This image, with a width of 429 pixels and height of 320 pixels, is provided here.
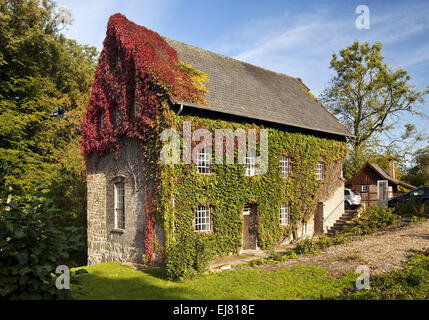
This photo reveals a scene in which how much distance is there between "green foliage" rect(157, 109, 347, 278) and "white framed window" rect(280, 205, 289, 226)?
0.29 metres

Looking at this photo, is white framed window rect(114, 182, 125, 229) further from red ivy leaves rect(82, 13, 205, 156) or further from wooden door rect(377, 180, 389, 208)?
wooden door rect(377, 180, 389, 208)

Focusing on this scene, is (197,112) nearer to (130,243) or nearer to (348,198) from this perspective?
(130,243)

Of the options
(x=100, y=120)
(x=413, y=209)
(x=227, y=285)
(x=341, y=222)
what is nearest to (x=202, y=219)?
(x=227, y=285)

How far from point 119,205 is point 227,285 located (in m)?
8.18

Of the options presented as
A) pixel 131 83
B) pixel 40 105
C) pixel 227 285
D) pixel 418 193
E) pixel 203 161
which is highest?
pixel 40 105

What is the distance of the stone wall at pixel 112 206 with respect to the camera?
46.1 feet

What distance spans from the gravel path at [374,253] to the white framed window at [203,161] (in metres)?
4.86

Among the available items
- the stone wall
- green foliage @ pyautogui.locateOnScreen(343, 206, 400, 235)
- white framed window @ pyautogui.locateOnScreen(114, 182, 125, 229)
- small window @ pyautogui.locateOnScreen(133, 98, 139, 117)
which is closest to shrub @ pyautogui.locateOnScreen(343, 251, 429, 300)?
green foliage @ pyautogui.locateOnScreen(343, 206, 400, 235)

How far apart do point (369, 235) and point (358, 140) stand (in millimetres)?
22669

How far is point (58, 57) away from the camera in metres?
28.1

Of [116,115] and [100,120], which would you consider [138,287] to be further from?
[100,120]

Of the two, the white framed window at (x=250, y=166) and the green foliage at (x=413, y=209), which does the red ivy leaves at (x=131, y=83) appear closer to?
the white framed window at (x=250, y=166)

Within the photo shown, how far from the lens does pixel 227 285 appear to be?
9828 mm

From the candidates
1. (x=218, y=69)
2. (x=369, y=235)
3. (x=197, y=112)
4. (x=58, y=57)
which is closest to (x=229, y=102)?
(x=197, y=112)
